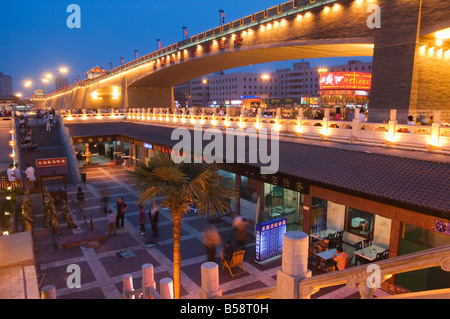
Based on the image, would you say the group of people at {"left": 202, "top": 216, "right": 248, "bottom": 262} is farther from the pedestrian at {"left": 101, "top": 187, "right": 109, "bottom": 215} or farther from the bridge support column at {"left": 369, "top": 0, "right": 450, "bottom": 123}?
the bridge support column at {"left": 369, "top": 0, "right": 450, "bottom": 123}

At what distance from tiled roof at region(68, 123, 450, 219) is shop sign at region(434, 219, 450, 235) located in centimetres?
40

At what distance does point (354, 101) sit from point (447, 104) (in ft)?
98.9

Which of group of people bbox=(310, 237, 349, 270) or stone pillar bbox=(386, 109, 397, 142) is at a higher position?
stone pillar bbox=(386, 109, 397, 142)

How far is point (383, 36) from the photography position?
60.8 ft

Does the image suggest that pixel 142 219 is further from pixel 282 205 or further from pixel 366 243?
pixel 366 243

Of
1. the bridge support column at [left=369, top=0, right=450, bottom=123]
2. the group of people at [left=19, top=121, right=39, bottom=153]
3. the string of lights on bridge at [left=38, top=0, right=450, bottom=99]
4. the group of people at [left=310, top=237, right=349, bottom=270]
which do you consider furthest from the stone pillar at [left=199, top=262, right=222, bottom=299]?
the group of people at [left=19, top=121, right=39, bottom=153]

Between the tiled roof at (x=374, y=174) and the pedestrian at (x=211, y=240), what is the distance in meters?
4.58

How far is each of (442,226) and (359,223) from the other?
233 inches

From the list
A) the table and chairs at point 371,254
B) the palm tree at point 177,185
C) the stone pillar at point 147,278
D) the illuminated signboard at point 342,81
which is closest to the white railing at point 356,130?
the table and chairs at point 371,254

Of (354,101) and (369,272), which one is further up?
(354,101)

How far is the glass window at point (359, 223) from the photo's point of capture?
1453 centimetres

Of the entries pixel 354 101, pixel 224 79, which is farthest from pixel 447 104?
pixel 224 79

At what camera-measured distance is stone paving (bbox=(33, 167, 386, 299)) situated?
12.0 metres
